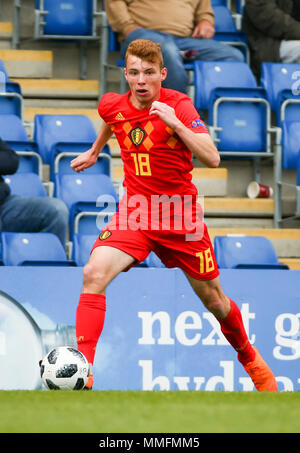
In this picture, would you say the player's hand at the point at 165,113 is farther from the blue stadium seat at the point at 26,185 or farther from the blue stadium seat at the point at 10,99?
the blue stadium seat at the point at 10,99

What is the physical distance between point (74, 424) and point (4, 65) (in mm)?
7427

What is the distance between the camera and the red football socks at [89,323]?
199 inches

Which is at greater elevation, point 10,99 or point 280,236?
point 10,99

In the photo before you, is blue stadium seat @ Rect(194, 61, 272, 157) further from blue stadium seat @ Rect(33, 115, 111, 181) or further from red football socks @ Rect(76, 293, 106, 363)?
red football socks @ Rect(76, 293, 106, 363)

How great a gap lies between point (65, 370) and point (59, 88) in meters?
5.82

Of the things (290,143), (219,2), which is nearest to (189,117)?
(290,143)

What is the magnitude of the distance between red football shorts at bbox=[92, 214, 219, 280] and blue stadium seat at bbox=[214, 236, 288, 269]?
1.92m

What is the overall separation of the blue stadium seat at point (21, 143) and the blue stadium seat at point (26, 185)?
1.10ft

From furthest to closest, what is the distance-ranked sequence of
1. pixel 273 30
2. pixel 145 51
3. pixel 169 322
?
pixel 273 30 < pixel 169 322 < pixel 145 51

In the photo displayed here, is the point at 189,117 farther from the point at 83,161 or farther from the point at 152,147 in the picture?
the point at 83,161

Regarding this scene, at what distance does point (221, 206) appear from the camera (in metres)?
9.07

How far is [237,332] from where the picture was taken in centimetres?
577

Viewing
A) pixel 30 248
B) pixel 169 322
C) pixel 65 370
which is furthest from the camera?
pixel 30 248

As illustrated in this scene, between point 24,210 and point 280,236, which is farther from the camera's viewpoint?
point 280,236
